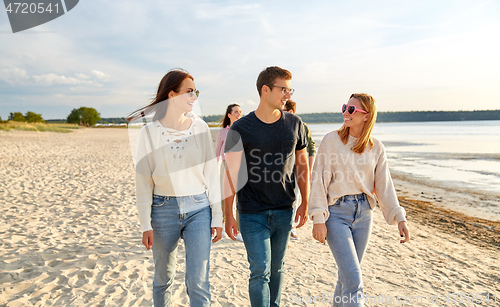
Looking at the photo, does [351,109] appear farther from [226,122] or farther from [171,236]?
[226,122]

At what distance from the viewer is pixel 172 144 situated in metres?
2.53

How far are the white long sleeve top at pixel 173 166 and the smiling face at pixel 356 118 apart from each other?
1214 millimetres

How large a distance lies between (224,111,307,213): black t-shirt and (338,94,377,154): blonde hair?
0.45 metres

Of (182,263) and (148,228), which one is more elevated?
(148,228)

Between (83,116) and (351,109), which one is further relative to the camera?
(83,116)

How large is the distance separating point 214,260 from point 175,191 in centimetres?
269

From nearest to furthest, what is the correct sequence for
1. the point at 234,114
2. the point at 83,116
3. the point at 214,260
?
the point at 214,260, the point at 234,114, the point at 83,116

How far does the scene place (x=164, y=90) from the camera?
2.54 meters

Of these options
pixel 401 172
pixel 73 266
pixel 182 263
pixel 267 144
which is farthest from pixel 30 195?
pixel 401 172

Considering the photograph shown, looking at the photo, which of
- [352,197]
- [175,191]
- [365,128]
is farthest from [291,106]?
[175,191]

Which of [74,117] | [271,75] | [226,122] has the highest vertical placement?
[74,117]

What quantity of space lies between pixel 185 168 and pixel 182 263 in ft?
8.80

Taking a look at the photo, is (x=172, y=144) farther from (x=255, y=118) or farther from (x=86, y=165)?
(x=86, y=165)

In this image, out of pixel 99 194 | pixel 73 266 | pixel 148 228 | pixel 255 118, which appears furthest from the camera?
pixel 99 194
